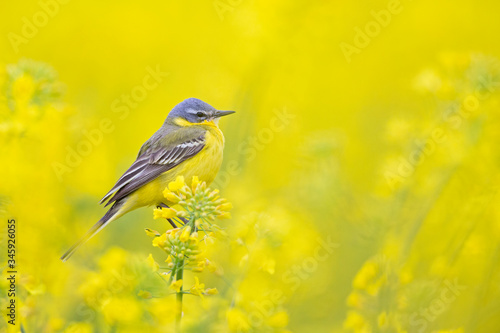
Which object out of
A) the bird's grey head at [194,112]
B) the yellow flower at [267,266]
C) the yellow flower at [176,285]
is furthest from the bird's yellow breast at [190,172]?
the yellow flower at [176,285]

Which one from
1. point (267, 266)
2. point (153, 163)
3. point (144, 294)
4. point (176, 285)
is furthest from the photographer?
point (153, 163)

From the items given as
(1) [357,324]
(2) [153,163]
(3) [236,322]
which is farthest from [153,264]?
(2) [153,163]

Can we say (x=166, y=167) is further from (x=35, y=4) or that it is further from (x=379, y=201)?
(x=35, y=4)

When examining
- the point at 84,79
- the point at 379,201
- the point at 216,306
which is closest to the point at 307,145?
the point at 379,201

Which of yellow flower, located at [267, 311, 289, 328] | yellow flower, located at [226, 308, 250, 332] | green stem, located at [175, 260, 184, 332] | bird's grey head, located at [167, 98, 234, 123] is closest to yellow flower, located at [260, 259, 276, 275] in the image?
yellow flower, located at [267, 311, 289, 328]

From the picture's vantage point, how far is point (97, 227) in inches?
159

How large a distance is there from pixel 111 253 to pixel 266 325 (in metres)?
0.85

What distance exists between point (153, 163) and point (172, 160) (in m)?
0.16

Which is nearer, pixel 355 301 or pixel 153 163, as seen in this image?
pixel 355 301

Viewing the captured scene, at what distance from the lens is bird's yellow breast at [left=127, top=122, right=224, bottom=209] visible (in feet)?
15.2

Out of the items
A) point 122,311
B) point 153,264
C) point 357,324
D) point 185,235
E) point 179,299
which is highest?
point 357,324

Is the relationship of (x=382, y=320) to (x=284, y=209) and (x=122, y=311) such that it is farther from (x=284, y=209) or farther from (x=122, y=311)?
(x=284, y=209)

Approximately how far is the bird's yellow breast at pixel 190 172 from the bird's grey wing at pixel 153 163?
4 centimetres

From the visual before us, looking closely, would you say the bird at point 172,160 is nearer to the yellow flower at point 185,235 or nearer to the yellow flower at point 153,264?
the yellow flower at point 153,264
